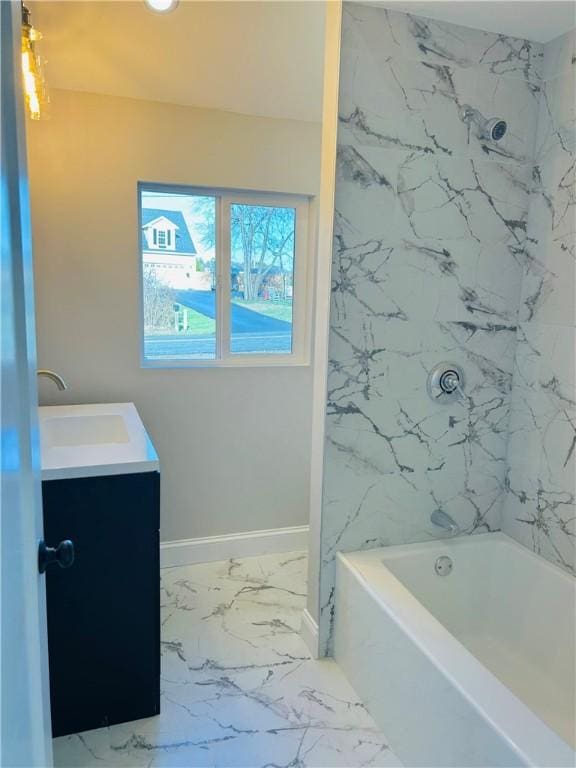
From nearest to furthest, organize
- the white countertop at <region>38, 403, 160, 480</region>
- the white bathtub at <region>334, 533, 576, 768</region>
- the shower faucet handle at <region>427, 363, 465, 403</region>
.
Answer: the white bathtub at <region>334, 533, 576, 768</region> → the white countertop at <region>38, 403, 160, 480</region> → the shower faucet handle at <region>427, 363, 465, 403</region>

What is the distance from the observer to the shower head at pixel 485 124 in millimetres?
2023

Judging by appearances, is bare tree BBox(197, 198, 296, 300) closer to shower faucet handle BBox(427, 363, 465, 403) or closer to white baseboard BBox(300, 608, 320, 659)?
shower faucet handle BBox(427, 363, 465, 403)

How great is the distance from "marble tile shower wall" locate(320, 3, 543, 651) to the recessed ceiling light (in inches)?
24.2

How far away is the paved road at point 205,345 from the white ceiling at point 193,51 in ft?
3.66

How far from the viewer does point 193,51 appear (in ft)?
7.35

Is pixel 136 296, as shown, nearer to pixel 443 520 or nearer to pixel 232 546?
pixel 232 546

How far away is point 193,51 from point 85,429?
1.65 metres

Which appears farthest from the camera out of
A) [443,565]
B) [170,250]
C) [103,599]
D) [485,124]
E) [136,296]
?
[170,250]

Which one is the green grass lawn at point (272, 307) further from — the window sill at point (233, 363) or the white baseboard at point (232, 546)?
the white baseboard at point (232, 546)

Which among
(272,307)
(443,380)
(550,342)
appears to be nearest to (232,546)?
(272,307)

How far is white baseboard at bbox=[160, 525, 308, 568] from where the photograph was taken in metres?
2.88

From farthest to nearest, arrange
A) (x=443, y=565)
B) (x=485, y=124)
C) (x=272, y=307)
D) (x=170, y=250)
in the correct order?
1. (x=272, y=307)
2. (x=170, y=250)
3. (x=443, y=565)
4. (x=485, y=124)

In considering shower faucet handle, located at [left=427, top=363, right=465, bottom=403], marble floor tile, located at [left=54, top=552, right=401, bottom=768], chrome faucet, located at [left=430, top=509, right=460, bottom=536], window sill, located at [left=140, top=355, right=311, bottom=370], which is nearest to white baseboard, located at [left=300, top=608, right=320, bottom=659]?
marble floor tile, located at [left=54, top=552, right=401, bottom=768]

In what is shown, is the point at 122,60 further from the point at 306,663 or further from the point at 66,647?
the point at 306,663
